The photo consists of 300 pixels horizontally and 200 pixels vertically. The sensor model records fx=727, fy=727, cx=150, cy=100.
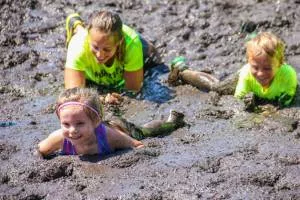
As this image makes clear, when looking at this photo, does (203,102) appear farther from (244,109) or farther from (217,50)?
(217,50)

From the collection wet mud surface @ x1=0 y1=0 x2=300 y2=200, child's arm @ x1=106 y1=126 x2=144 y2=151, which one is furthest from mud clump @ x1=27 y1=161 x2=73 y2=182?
child's arm @ x1=106 y1=126 x2=144 y2=151

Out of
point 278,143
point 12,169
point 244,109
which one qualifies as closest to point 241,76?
point 244,109

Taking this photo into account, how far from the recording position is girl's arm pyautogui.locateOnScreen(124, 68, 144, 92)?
7.05 meters

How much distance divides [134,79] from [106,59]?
1.58 ft

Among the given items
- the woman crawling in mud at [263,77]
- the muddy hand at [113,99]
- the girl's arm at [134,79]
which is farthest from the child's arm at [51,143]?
the woman crawling in mud at [263,77]

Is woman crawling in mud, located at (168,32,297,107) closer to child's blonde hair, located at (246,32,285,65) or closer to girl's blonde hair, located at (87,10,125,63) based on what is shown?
child's blonde hair, located at (246,32,285,65)

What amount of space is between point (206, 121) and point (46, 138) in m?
1.43

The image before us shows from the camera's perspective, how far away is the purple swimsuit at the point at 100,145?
221 inches

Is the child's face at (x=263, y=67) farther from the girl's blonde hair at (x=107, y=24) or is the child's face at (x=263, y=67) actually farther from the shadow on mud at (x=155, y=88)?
the girl's blonde hair at (x=107, y=24)

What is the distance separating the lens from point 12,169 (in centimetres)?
557

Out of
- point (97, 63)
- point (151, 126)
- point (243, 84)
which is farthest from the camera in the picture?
point (97, 63)

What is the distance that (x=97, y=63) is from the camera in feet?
22.7

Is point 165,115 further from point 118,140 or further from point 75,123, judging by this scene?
point 75,123

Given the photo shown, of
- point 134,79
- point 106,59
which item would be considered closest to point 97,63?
point 106,59
